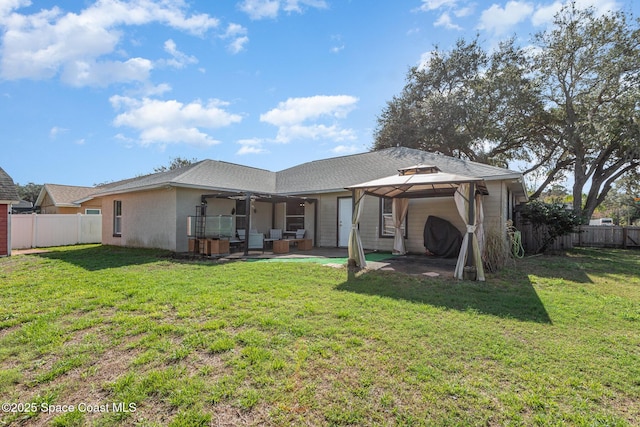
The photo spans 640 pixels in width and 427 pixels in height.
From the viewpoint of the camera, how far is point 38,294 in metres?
5.41

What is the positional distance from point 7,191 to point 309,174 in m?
11.7

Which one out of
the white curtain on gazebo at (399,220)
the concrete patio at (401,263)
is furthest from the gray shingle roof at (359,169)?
the concrete patio at (401,263)

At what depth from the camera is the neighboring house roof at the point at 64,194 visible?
66.8 ft

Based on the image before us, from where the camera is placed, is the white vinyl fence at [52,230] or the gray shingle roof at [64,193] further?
the gray shingle roof at [64,193]

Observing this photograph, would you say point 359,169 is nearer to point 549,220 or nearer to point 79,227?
point 549,220

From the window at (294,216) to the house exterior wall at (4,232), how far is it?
10.3 m

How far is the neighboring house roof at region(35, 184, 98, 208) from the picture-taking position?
66.8 ft

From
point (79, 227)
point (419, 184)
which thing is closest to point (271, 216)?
point (419, 184)

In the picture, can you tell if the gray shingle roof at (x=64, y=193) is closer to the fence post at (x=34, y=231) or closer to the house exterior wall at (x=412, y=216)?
the fence post at (x=34, y=231)

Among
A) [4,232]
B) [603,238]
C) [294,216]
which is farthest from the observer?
[603,238]

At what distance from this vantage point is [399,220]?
34.9 feet

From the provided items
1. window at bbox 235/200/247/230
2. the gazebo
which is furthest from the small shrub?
window at bbox 235/200/247/230

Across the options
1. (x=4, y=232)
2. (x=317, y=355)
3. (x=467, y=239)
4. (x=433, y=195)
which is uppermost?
(x=433, y=195)

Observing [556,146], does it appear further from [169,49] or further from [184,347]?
[184,347]
